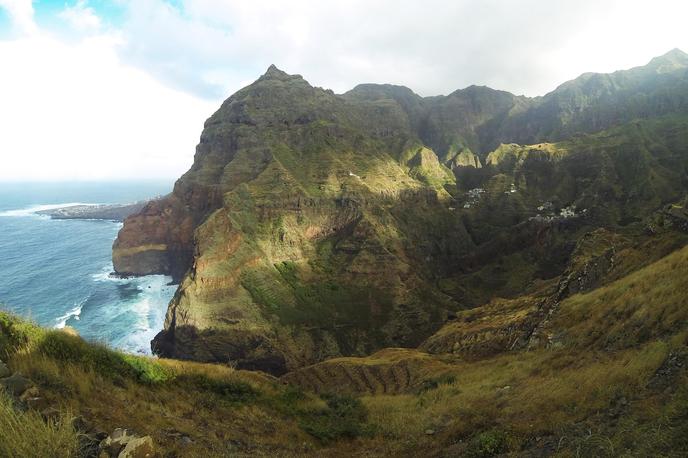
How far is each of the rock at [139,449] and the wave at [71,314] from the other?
85.6m

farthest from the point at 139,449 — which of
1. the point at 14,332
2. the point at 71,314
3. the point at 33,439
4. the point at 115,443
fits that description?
the point at 71,314

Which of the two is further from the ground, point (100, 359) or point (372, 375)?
point (100, 359)

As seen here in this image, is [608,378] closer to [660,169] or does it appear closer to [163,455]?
[163,455]

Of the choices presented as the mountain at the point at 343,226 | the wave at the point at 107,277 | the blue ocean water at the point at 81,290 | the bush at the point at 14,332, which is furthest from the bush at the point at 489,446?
the wave at the point at 107,277

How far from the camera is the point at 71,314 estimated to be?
84.1 m

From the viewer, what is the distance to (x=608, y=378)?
11.5 meters

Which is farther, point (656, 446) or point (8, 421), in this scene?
point (656, 446)

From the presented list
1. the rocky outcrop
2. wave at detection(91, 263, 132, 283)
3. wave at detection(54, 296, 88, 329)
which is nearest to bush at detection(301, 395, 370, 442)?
the rocky outcrop

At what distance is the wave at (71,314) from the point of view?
78500mm

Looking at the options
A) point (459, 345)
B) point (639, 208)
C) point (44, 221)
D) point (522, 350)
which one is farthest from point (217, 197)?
point (44, 221)

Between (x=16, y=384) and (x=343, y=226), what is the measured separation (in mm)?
88419

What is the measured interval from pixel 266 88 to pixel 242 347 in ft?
315

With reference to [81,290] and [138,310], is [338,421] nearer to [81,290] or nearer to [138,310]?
[138,310]

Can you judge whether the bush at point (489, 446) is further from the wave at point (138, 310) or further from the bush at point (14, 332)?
the wave at point (138, 310)
